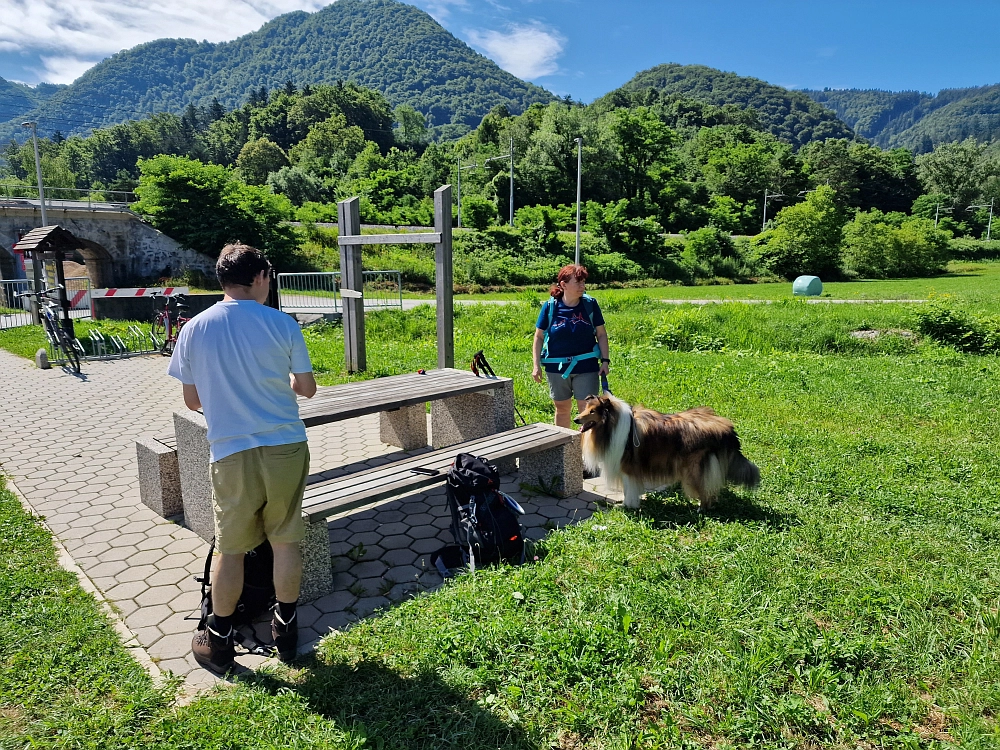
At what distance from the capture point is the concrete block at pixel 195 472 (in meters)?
4.30

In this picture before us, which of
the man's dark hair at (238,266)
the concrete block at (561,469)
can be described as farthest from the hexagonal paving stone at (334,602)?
the concrete block at (561,469)

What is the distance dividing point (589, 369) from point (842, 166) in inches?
3641

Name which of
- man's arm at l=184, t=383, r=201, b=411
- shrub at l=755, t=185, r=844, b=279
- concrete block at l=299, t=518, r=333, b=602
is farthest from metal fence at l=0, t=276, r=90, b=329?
shrub at l=755, t=185, r=844, b=279

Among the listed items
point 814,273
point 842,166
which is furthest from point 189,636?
point 842,166

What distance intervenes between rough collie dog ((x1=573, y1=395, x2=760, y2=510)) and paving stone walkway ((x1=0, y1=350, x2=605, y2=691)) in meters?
0.62

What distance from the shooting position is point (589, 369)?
5.67 m

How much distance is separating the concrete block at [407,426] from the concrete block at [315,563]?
9.39 ft

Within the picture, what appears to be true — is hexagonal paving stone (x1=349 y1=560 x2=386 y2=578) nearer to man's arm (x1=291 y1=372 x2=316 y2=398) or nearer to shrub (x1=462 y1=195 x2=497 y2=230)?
man's arm (x1=291 y1=372 x2=316 y2=398)

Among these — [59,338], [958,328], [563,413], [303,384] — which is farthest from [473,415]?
[958,328]

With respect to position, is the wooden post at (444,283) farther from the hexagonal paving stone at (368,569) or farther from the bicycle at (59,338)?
the bicycle at (59,338)

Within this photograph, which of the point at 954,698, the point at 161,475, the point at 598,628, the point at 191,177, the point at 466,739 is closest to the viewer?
the point at 466,739

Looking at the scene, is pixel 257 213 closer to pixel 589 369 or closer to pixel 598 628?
pixel 589 369

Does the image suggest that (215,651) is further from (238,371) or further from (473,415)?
(473,415)

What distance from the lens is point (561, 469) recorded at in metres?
5.34
